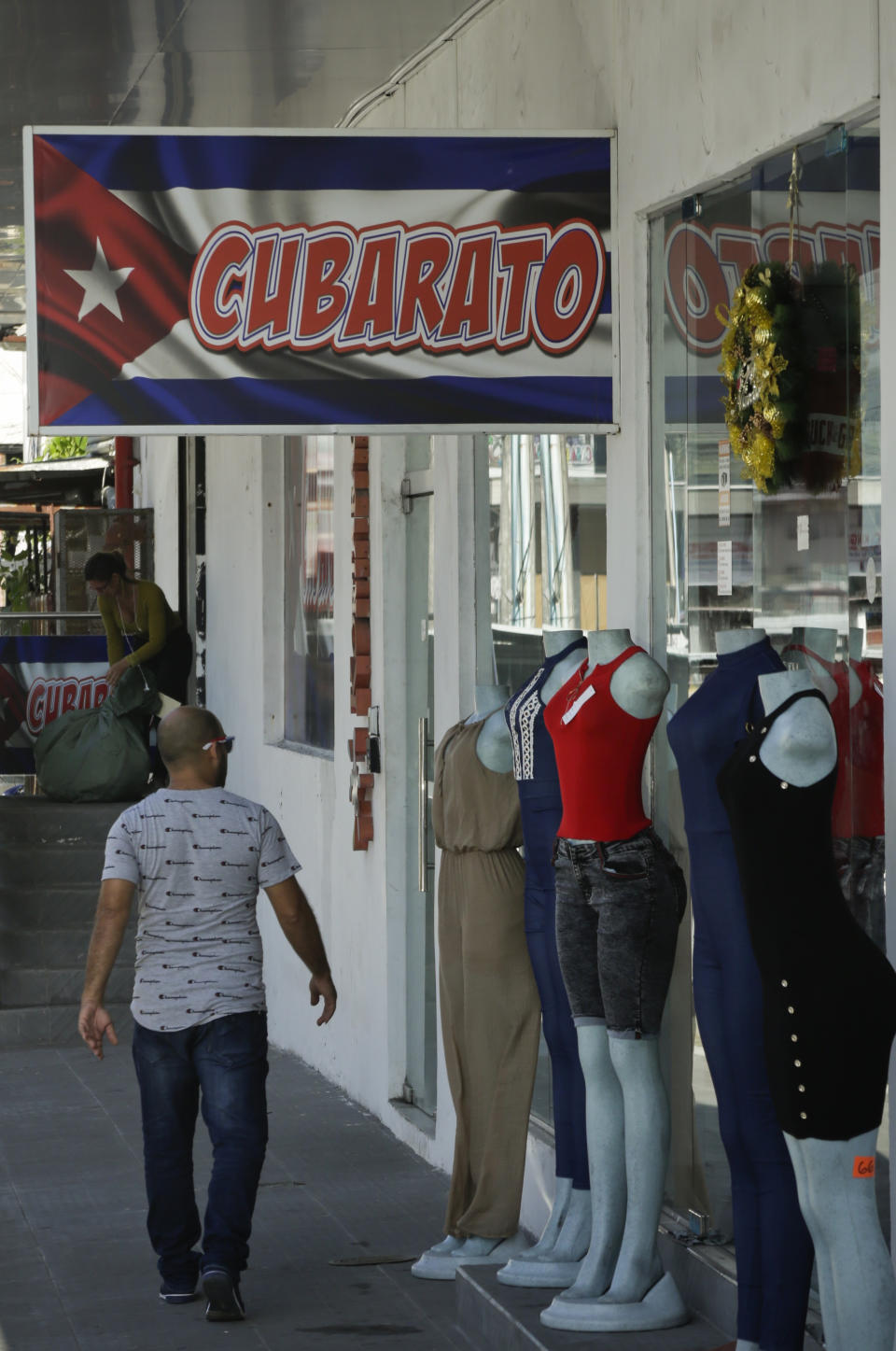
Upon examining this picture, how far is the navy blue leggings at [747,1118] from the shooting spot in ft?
13.3

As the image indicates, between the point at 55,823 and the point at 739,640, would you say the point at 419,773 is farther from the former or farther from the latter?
the point at 55,823

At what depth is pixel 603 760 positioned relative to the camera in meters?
4.80

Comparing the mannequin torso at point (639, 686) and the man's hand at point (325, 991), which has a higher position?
the mannequin torso at point (639, 686)

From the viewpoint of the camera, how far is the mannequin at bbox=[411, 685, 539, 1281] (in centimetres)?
555

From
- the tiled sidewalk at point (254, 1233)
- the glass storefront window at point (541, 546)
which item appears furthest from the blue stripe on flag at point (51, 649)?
the glass storefront window at point (541, 546)

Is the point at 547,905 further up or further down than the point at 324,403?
further down

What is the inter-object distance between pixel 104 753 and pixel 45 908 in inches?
46.3

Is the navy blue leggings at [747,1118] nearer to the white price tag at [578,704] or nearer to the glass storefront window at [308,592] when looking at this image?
the white price tag at [578,704]

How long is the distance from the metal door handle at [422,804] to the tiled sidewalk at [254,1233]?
3.47ft

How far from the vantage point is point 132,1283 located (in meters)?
5.83

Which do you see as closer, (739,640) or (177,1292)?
(739,640)

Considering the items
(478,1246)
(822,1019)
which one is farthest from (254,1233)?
(822,1019)

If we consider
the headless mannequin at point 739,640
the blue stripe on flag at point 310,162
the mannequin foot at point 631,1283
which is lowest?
the mannequin foot at point 631,1283

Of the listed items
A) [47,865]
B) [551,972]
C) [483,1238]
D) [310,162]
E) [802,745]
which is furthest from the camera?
[47,865]
